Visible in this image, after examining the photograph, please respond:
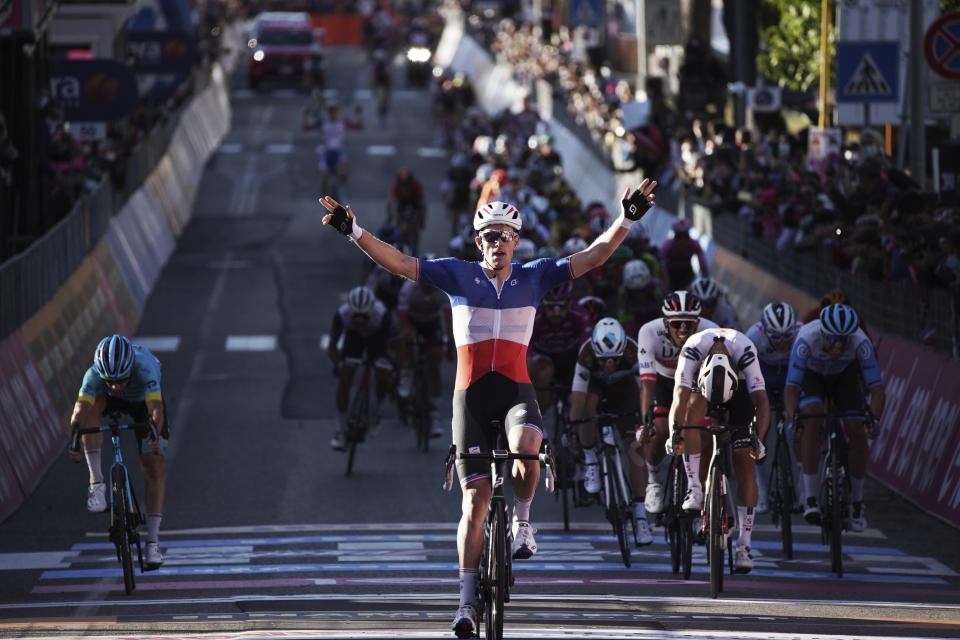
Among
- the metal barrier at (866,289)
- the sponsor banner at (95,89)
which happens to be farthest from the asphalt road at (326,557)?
the sponsor banner at (95,89)

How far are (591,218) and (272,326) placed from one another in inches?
254

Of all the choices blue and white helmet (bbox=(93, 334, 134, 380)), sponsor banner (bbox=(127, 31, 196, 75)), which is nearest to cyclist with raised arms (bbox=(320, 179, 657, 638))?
blue and white helmet (bbox=(93, 334, 134, 380))

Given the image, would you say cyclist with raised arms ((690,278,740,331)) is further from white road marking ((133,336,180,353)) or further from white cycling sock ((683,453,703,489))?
white road marking ((133,336,180,353))

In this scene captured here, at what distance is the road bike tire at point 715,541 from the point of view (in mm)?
12148

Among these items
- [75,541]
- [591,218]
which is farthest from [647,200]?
[591,218]

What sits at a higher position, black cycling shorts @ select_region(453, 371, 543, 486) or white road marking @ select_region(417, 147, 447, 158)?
black cycling shorts @ select_region(453, 371, 543, 486)

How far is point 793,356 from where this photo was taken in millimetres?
13906

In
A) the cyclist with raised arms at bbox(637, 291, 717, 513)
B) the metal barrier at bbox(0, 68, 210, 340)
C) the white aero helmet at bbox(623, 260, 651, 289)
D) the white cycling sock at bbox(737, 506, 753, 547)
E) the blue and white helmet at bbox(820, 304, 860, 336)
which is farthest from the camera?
the metal barrier at bbox(0, 68, 210, 340)

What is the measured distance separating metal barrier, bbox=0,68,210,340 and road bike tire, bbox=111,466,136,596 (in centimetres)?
551

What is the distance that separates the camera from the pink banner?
15.6m

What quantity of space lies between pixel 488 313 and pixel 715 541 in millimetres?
2521

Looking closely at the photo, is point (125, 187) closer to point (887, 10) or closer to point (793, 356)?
point (887, 10)

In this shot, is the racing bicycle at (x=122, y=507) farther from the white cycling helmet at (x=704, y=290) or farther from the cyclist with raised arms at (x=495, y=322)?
the white cycling helmet at (x=704, y=290)

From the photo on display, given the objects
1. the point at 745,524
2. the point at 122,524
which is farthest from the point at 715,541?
the point at 122,524
